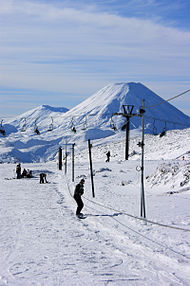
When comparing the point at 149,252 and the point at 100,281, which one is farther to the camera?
the point at 149,252

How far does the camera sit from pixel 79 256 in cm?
971

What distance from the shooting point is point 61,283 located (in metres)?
7.63

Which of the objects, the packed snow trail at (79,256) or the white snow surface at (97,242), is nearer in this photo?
the packed snow trail at (79,256)

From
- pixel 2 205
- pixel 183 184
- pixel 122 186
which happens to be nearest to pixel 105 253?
pixel 2 205

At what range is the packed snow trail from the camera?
7926mm


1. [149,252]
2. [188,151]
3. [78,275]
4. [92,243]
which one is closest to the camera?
[78,275]

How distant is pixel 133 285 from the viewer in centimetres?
755

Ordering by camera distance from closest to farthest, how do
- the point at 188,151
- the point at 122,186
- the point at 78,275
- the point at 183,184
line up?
the point at 78,275 < the point at 183,184 < the point at 122,186 < the point at 188,151

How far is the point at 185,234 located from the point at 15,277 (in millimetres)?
5933

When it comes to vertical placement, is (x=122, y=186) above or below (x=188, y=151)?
below

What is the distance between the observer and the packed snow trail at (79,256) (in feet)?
26.0

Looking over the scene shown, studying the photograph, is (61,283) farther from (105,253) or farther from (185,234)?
(185,234)

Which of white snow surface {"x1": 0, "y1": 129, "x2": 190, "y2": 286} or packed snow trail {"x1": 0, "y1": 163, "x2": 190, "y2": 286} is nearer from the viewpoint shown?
packed snow trail {"x1": 0, "y1": 163, "x2": 190, "y2": 286}

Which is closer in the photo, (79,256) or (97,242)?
(79,256)
